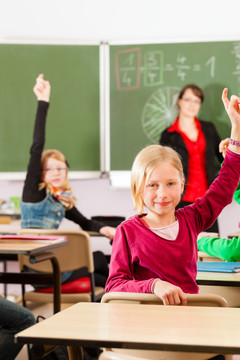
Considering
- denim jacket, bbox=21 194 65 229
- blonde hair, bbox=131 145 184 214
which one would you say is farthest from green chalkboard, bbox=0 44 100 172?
blonde hair, bbox=131 145 184 214

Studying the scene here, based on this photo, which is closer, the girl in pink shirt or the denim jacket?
the girl in pink shirt

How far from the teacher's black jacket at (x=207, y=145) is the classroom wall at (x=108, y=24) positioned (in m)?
0.54

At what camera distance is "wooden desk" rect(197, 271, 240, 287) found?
1.66 metres

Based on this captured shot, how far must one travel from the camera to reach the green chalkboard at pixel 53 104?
518 centimetres

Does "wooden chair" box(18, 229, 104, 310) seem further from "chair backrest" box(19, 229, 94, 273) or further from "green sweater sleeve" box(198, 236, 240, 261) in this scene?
"green sweater sleeve" box(198, 236, 240, 261)

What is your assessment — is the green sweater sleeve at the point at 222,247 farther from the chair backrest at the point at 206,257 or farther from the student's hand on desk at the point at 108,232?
the student's hand on desk at the point at 108,232

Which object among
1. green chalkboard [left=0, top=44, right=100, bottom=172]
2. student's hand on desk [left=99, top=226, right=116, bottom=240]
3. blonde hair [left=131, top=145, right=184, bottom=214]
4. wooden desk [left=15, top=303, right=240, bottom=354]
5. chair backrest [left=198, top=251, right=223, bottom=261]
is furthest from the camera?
green chalkboard [left=0, top=44, right=100, bottom=172]

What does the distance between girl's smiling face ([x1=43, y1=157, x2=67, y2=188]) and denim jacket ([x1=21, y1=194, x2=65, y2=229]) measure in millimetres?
192

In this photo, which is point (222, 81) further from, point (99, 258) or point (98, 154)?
point (99, 258)

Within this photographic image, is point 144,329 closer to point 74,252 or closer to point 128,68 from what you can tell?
point 74,252

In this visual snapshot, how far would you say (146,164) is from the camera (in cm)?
173

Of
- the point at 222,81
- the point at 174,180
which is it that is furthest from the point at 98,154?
the point at 174,180

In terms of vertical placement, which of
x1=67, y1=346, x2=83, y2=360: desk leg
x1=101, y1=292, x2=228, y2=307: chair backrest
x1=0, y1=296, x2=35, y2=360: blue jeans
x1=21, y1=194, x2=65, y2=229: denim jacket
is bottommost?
x1=0, y1=296, x2=35, y2=360: blue jeans

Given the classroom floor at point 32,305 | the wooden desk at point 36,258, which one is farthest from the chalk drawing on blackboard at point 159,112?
the wooden desk at point 36,258
